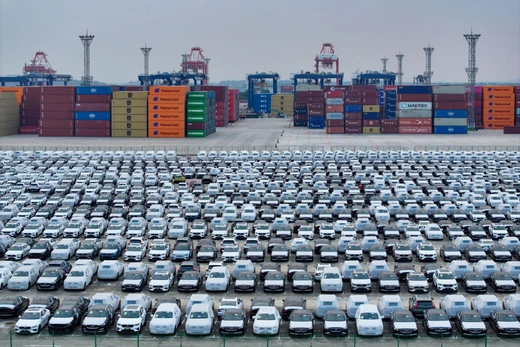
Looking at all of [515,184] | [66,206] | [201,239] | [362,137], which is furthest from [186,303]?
[362,137]

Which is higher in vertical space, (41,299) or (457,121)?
(457,121)

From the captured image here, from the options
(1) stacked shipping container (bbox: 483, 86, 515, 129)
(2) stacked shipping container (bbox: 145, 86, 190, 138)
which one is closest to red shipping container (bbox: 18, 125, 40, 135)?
(2) stacked shipping container (bbox: 145, 86, 190, 138)

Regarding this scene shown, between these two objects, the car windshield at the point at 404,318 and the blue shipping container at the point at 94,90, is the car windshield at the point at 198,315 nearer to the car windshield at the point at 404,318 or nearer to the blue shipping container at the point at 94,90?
the car windshield at the point at 404,318

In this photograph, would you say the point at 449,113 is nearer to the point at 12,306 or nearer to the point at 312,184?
the point at 312,184

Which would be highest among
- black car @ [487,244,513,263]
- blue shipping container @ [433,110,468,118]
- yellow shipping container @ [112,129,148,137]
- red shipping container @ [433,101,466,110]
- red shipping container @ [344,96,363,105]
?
red shipping container @ [344,96,363,105]

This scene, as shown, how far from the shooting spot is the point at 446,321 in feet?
80.7

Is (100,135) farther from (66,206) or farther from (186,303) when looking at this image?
(186,303)

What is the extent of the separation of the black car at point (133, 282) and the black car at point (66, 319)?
3865 mm

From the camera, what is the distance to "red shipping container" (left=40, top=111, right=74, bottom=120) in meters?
113

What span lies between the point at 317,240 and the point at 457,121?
84581 mm

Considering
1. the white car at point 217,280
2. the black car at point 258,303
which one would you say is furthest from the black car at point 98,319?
the white car at point 217,280

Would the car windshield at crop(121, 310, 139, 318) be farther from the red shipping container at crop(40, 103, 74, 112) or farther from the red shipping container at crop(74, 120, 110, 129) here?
the red shipping container at crop(40, 103, 74, 112)

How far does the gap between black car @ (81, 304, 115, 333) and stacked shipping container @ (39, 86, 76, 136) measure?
89.9 metres

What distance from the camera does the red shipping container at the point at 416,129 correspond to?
11719 cm
